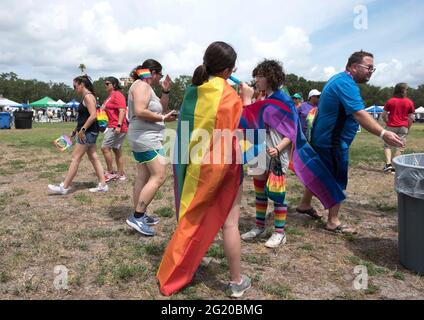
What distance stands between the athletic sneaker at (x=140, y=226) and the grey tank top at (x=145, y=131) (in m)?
0.73

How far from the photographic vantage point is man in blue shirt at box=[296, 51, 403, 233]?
3771 millimetres

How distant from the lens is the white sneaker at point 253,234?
13.5 ft

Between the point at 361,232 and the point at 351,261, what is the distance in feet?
3.08

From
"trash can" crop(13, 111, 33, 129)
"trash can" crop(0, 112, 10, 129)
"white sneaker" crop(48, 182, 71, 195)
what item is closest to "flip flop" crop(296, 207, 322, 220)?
"white sneaker" crop(48, 182, 71, 195)

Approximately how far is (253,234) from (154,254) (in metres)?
1.07

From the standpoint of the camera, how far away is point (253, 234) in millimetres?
4133

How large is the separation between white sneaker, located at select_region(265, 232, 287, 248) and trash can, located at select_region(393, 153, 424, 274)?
1.06 m

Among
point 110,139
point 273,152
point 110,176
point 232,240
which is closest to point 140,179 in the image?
point 273,152

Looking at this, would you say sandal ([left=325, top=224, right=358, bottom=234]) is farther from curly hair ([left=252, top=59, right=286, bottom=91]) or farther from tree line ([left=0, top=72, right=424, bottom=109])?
tree line ([left=0, top=72, right=424, bottom=109])

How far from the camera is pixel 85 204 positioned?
5387 millimetres

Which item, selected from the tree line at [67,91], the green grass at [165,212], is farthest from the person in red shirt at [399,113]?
the tree line at [67,91]

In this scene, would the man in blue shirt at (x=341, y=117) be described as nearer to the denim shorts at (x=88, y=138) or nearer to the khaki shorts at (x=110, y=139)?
the denim shorts at (x=88, y=138)

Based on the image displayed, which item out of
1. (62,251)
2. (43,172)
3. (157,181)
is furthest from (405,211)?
(43,172)

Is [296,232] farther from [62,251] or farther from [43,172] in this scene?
[43,172]
